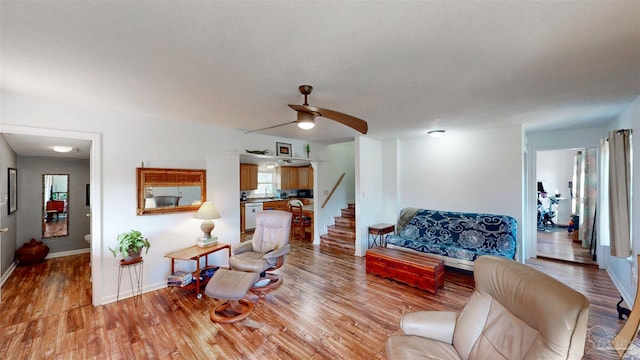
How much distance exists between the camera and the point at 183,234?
11.8ft

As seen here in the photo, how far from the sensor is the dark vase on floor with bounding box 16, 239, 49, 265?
404cm

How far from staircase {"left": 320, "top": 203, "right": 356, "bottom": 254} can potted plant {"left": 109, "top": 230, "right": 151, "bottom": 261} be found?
3528 millimetres

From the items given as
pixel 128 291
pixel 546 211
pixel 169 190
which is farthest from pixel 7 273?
pixel 546 211

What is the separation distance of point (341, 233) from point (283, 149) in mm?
2305

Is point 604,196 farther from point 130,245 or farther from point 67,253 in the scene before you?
point 67,253

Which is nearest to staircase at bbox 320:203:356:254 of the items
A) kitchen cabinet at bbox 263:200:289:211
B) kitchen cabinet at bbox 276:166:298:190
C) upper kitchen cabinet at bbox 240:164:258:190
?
kitchen cabinet at bbox 263:200:289:211

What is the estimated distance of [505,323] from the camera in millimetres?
1457

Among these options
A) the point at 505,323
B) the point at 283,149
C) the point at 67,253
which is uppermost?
the point at 283,149

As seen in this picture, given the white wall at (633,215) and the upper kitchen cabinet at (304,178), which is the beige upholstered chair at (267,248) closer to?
the white wall at (633,215)

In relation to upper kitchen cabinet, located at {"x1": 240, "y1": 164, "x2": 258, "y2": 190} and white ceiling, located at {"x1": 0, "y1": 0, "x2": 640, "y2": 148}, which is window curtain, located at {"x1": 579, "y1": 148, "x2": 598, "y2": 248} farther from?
upper kitchen cabinet, located at {"x1": 240, "y1": 164, "x2": 258, "y2": 190}

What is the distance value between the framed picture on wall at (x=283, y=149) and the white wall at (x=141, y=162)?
97 cm

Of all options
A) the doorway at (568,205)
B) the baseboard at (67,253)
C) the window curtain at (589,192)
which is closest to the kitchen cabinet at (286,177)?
the baseboard at (67,253)

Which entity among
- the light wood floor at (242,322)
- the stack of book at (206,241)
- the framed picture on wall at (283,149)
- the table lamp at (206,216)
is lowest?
the light wood floor at (242,322)

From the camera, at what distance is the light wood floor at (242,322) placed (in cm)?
213
